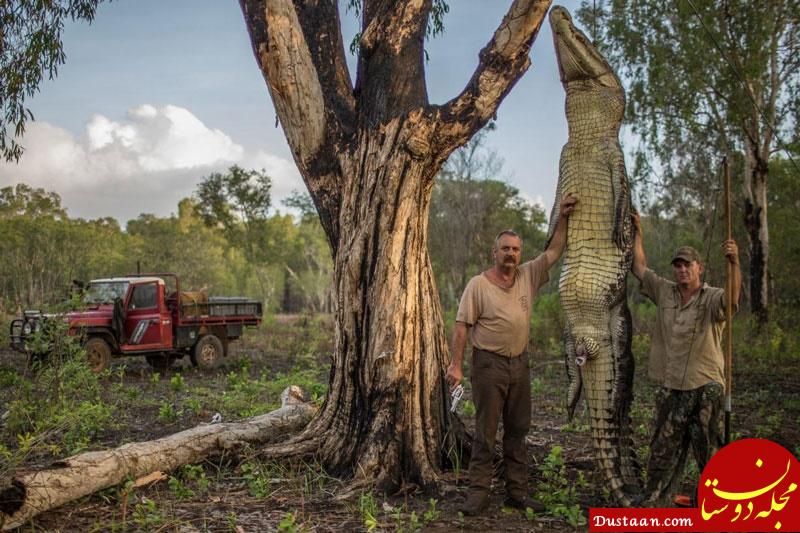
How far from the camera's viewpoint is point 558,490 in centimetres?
550

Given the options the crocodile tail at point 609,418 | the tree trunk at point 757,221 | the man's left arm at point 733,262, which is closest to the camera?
the man's left arm at point 733,262

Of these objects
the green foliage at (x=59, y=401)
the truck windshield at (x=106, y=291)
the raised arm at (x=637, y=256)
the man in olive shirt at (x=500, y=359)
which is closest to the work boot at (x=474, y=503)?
the man in olive shirt at (x=500, y=359)

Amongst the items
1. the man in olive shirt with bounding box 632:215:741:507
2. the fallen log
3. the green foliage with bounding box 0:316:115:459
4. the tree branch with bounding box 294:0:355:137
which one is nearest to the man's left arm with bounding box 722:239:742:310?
the man in olive shirt with bounding box 632:215:741:507

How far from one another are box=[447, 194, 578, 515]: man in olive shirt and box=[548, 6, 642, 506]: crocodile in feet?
0.61

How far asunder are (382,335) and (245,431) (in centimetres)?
180

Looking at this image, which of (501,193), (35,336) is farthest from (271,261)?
(35,336)

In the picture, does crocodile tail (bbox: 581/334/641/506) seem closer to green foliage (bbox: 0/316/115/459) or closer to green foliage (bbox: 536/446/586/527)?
green foliage (bbox: 536/446/586/527)

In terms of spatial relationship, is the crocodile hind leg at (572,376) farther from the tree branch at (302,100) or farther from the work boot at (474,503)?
the tree branch at (302,100)

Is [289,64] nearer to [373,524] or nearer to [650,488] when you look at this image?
[373,524]

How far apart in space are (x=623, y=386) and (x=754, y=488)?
4.00 feet

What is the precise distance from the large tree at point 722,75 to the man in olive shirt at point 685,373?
12.6m

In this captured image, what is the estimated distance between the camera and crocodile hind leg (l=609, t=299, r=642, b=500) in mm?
5105

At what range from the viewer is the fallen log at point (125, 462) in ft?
15.6

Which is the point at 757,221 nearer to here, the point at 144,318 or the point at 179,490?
the point at 144,318
